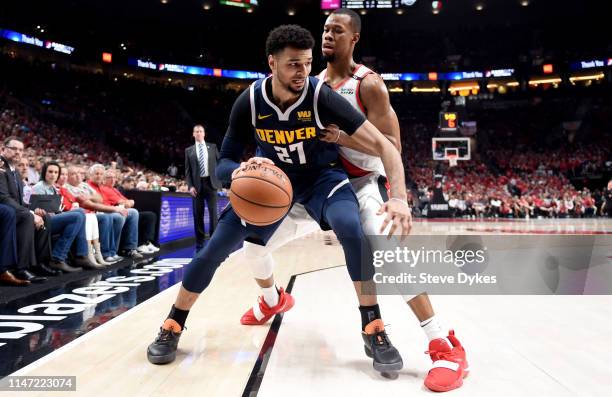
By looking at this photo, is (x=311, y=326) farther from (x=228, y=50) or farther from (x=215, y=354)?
(x=228, y=50)

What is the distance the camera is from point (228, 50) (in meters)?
29.1

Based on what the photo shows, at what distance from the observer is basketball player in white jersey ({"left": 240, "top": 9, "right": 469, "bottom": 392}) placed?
216 cm

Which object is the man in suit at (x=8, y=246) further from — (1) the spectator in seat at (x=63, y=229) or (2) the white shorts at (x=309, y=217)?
(2) the white shorts at (x=309, y=217)

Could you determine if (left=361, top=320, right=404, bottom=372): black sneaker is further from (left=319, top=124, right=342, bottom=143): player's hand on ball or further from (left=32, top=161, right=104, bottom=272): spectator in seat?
(left=32, top=161, right=104, bottom=272): spectator in seat

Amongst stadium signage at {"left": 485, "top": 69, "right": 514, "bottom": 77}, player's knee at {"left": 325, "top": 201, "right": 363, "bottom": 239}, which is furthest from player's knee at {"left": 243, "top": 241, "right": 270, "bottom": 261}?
stadium signage at {"left": 485, "top": 69, "right": 514, "bottom": 77}

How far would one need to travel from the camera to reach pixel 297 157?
2.43 m

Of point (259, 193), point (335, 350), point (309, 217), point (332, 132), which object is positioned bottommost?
point (335, 350)

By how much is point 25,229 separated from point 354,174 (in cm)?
312

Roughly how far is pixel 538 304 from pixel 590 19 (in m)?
30.8

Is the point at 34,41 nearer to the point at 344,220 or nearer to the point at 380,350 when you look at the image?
the point at 344,220

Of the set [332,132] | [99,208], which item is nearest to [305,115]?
[332,132]

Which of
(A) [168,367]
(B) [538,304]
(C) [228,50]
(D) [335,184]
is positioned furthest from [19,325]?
(C) [228,50]

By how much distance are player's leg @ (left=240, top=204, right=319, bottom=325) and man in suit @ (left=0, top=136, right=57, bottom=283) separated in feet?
7.76

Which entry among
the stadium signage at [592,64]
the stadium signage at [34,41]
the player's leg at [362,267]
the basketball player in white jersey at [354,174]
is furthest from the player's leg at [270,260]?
the stadium signage at [592,64]
